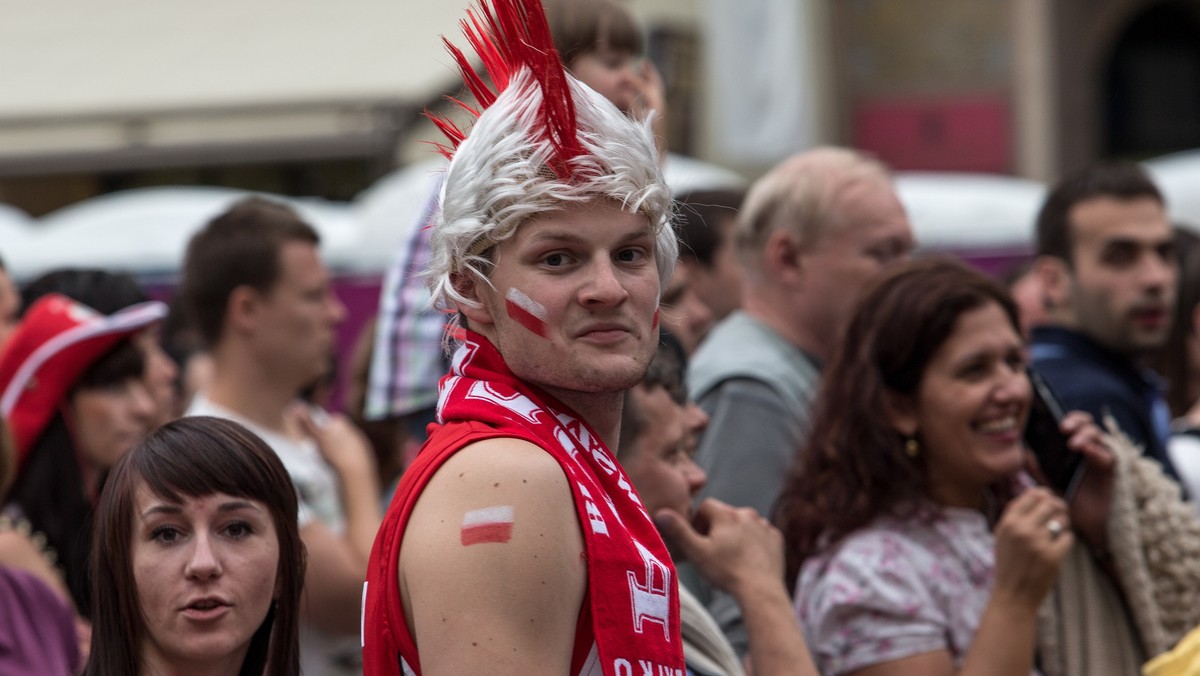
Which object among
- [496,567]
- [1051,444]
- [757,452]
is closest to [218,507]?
[496,567]

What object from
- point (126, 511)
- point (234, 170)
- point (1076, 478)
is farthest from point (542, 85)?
point (234, 170)

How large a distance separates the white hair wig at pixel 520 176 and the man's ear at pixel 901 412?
1409mm

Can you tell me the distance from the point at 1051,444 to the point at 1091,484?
0.42ft

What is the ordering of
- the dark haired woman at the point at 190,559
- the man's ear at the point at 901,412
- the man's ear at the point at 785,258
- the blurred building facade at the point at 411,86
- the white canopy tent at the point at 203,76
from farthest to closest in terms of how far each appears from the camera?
the blurred building facade at the point at 411,86 < the white canopy tent at the point at 203,76 < the man's ear at the point at 785,258 < the man's ear at the point at 901,412 < the dark haired woman at the point at 190,559

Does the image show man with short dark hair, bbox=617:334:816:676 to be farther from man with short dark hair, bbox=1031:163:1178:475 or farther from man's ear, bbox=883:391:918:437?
man with short dark hair, bbox=1031:163:1178:475

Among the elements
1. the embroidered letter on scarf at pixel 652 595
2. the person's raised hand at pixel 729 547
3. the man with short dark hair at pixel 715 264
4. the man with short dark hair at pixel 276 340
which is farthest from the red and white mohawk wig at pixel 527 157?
the man with short dark hair at pixel 715 264

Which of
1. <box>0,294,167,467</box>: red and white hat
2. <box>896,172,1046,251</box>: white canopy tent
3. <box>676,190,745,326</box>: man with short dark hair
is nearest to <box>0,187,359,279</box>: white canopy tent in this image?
<box>896,172,1046,251</box>: white canopy tent

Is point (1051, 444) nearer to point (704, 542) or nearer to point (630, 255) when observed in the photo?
point (704, 542)

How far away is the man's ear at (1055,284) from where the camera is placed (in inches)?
184

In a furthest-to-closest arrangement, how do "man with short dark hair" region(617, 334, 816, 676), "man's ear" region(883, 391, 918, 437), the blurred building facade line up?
the blurred building facade, "man's ear" region(883, 391, 918, 437), "man with short dark hair" region(617, 334, 816, 676)

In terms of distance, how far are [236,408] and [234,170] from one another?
11.9 metres

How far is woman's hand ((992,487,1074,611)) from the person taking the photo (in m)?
2.99

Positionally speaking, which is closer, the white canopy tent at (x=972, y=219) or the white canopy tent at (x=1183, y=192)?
the white canopy tent at (x=1183, y=192)

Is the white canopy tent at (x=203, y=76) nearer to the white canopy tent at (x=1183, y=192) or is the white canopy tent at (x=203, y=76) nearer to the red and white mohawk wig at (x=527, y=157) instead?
the white canopy tent at (x=1183, y=192)
